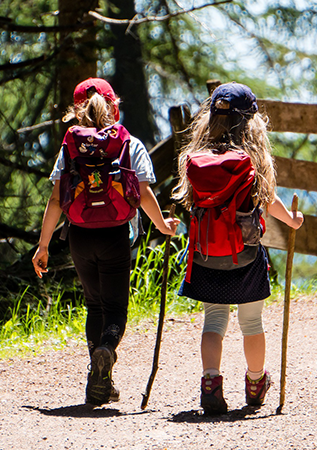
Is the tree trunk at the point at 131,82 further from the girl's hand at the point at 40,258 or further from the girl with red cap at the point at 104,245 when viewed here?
the girl's hand at the point at 40,258

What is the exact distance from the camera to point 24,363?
164 inches

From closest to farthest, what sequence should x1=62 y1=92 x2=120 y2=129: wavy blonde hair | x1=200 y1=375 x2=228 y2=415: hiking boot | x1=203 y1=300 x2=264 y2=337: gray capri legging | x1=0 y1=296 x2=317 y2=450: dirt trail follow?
x1=0 y1=296 x2=317 y2=450: dirt trail
x1=200 y1=375 x2=228 y2=415: hiking boot
x1=203 y1=300 x2=264 y2=337: gray capri legging
x1=62 y1=92 x2=120 y2=129: wavy blonde hair

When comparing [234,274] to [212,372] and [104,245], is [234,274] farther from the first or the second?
[104,245]

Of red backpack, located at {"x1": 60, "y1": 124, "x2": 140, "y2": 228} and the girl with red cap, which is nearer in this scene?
red backpack, located at {"x1": 60, "y1": 124, "x2": 140, "y2": 228}

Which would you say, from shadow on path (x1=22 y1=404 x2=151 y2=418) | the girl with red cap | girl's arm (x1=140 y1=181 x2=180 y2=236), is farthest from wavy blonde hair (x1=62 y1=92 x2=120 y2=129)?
shadow on path (x1=22 y1=404 x2=151 y2=418)

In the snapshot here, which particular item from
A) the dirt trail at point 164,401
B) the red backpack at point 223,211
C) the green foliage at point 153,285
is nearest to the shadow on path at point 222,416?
the dirt trail at point 164,401

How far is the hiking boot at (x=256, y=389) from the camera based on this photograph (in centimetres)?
291

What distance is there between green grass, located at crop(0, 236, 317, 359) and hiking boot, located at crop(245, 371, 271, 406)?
201cm

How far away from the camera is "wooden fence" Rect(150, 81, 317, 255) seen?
17.4 feet

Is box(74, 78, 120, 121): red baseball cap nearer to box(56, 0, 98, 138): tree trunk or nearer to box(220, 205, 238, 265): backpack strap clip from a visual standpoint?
box(220, 205, 238, 265): backpack strap clip

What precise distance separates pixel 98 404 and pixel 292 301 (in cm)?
273

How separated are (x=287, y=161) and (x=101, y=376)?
3.17 metres

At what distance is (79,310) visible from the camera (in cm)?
551

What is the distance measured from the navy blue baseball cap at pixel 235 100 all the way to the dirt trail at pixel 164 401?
4.91 ft
